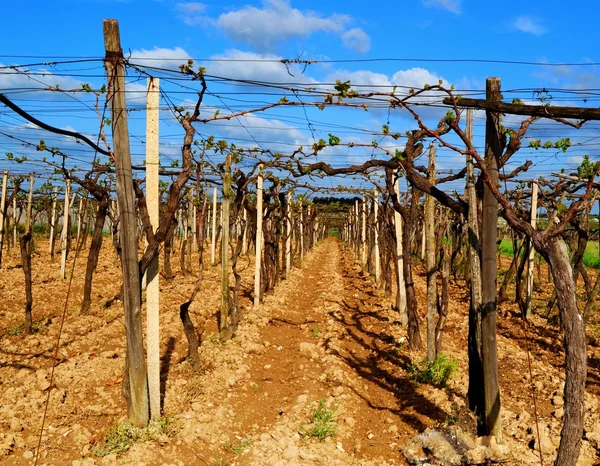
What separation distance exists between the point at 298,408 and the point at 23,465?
277cm

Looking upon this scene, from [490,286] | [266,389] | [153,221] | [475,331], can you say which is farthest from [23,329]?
[490,286]

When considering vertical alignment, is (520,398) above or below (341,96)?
below

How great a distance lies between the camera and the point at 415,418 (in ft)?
19.8

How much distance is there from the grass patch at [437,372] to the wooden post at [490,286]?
1.88 m

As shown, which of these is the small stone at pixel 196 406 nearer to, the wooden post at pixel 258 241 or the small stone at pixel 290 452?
the small stone at pixel 290 452

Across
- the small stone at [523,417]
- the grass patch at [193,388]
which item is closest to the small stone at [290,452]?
the grass patch at [193,388]

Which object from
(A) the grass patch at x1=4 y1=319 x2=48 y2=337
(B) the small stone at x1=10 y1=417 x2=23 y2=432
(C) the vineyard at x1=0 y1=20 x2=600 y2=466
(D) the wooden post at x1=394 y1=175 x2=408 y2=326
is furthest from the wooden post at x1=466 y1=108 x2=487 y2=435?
(A) the grass patch at x1=4 y1=319 x2=48 y2=337

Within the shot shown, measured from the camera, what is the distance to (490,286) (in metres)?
5.03

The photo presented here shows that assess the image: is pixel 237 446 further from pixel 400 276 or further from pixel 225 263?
pixel 400 276

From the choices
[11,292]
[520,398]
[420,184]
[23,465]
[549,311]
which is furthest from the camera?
[11,292]

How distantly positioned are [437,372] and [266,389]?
7.15 ft

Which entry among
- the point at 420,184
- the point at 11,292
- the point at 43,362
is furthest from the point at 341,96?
the point at 11,292

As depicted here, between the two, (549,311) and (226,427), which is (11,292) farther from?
(549,311)

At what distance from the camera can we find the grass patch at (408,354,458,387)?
22.6 ft
